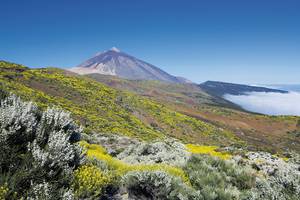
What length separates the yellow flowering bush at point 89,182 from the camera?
207 inches

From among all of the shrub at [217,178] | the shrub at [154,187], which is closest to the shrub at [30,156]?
the shrub at [154,187]

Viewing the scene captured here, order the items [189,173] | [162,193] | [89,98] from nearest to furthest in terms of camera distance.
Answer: [162,193]
[189,173]
[89,98]

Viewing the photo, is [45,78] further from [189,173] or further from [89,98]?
[189,173]

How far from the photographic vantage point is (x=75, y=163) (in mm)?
6105

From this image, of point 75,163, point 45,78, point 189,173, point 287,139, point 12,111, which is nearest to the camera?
point 12,111

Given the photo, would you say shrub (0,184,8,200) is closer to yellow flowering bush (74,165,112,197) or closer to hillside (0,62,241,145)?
yellow flowering bush (74,165,112,197)

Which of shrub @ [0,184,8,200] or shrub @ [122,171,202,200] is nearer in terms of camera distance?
shrub @ [0,184,8,200]

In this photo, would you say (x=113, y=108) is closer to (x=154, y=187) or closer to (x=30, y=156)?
(x=154, y=187)

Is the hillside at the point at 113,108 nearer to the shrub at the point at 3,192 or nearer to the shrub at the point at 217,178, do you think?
the shrub at the point at 217,178

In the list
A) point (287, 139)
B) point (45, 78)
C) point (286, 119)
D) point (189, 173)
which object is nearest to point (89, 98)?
point (45, 78)

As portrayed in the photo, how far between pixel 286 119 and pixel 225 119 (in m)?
22.9

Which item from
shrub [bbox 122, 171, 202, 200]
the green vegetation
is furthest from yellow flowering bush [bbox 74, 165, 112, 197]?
shrub [bbox 122, 171, 202, 200]

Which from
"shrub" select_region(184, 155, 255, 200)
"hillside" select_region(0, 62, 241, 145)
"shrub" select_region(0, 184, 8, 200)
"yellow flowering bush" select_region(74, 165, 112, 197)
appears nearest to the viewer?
"shrub" select_region(0, 184, 8, 200)

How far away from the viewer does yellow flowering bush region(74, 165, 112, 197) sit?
526 centimetres
